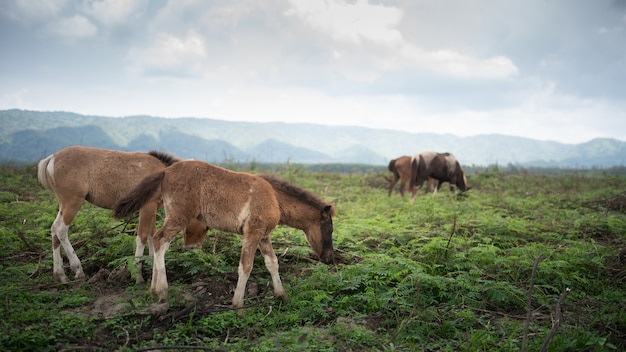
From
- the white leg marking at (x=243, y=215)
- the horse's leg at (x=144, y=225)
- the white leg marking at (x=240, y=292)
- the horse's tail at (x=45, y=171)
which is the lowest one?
the white leg marking at (x=240, y=292)

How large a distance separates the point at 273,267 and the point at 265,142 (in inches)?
4961

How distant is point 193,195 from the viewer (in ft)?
17.5

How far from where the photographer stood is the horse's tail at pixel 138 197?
17.1 feet

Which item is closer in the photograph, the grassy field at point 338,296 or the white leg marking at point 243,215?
the grassy field at point 338,296

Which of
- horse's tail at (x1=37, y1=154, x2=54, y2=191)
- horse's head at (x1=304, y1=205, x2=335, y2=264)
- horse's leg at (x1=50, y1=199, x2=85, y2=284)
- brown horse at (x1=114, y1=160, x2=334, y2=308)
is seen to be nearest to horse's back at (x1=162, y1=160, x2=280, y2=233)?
→ brown horse at (x1=114, y1=160, x2=334, y2=308)

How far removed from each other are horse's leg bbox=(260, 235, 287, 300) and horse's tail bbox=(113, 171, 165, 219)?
5.72 ft

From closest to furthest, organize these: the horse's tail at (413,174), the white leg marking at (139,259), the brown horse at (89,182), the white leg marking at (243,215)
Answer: the white leg marking at (243,215) < the white leg marking at (139,259) < the brown horse at (89,182) < the horse's tail at (413,174)

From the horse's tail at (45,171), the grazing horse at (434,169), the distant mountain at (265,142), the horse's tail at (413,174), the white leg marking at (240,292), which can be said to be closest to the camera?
the white leg marking at (240,292)

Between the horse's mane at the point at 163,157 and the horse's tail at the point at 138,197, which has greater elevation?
the horse's mane at the point at 163,157

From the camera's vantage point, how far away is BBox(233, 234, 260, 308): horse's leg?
5.04m

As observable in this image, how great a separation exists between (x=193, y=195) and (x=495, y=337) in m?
4.21

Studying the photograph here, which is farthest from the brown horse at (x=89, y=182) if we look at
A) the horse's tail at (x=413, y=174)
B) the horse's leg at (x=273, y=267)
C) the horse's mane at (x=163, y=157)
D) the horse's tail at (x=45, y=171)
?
the horse's tail at (x=413, y=174)

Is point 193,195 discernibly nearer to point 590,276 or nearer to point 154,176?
point 154,176

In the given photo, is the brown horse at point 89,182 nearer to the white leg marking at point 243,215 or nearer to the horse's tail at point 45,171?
the horse's tail at point 45,171
